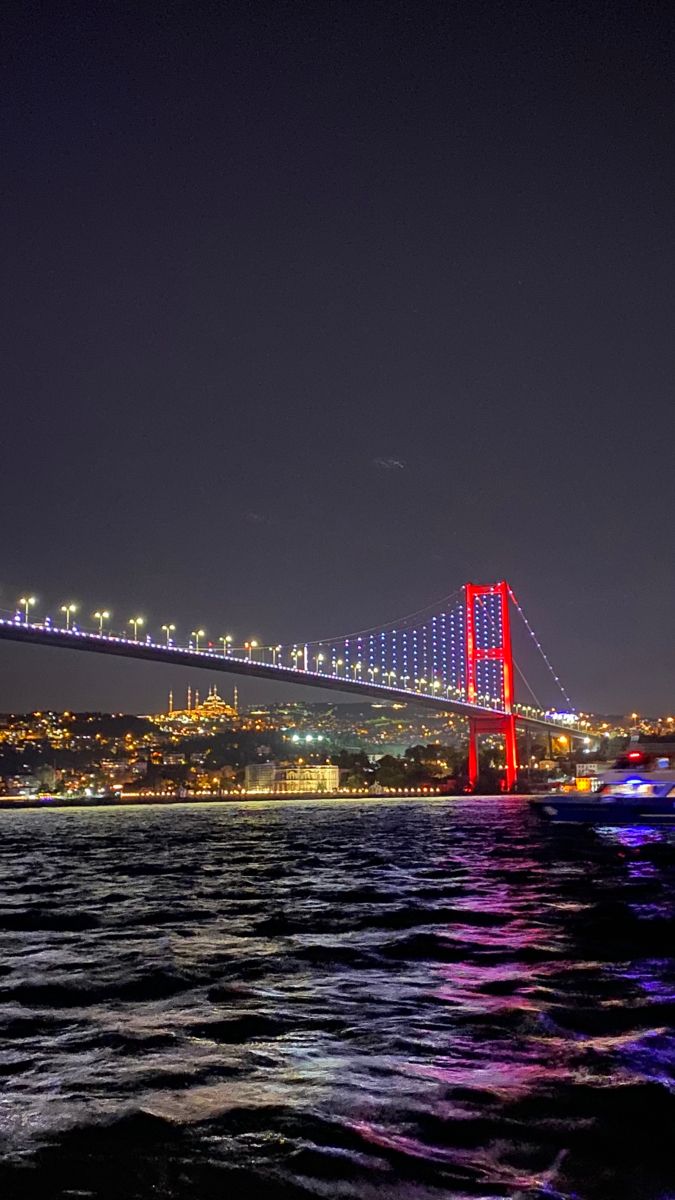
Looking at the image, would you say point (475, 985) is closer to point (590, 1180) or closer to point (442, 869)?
point (590, 1180)

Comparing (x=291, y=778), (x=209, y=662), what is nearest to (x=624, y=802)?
(x=209, y=662)

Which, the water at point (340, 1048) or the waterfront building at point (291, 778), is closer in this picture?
the water at point (340, 1048)

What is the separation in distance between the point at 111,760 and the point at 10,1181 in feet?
589

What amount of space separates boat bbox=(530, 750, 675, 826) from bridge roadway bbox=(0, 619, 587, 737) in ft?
115

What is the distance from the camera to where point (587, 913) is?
48.6ft

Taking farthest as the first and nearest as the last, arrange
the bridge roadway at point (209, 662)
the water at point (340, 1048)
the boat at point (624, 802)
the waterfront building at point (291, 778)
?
1. the waterfront building at point (291, 778)
2. the bridge roadway at point (209, 662)
3. the boat at point (624, 802)
4. the water at point (340, 1048)

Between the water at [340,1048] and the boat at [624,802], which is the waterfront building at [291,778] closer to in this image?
the boat at [624,802]

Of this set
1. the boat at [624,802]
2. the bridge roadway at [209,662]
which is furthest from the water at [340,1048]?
the bridge roadway at [209,662]

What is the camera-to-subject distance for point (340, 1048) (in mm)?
6930

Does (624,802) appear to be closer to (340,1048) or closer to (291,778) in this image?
(340,1048)

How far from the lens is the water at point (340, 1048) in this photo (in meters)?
4.68

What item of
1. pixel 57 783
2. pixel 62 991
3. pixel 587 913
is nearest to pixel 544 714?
pixel 57 783

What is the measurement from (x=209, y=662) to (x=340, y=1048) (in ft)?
237

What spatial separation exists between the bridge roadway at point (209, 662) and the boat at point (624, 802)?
115 feet
